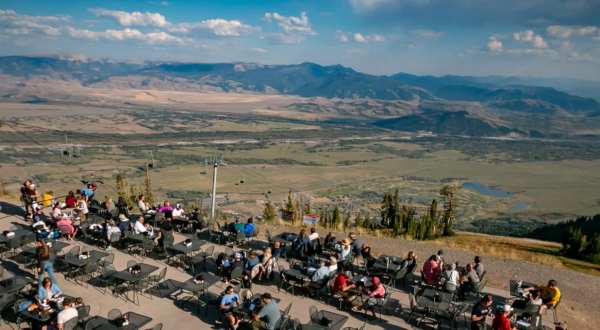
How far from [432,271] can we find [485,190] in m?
154

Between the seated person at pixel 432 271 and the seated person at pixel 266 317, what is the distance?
20.0 ft

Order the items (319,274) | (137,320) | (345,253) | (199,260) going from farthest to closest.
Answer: (345,253) → (199,260) → (319,274) → (137,320)

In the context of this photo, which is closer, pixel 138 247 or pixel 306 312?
pixel 306 312

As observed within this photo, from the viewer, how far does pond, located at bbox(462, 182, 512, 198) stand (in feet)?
497

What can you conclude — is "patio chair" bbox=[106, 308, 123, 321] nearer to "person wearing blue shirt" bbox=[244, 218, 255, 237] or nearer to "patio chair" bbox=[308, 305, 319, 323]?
"patio chair" bbox=[308, 305, 319, 323]

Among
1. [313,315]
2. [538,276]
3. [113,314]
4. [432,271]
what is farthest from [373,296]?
[538,276]

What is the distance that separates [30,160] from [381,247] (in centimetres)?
15567

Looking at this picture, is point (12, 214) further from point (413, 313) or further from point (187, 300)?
point (413, 313)

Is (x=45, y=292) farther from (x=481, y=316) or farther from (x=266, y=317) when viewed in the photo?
(x=481, y=316)

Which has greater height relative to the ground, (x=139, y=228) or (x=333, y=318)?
(x=139, y=228)

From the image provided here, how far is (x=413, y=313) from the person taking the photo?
13.7 m

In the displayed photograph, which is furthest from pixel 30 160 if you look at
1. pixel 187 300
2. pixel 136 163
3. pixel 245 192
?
pixel 187 300

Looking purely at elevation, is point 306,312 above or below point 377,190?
above

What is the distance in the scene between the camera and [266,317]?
11.6 m
